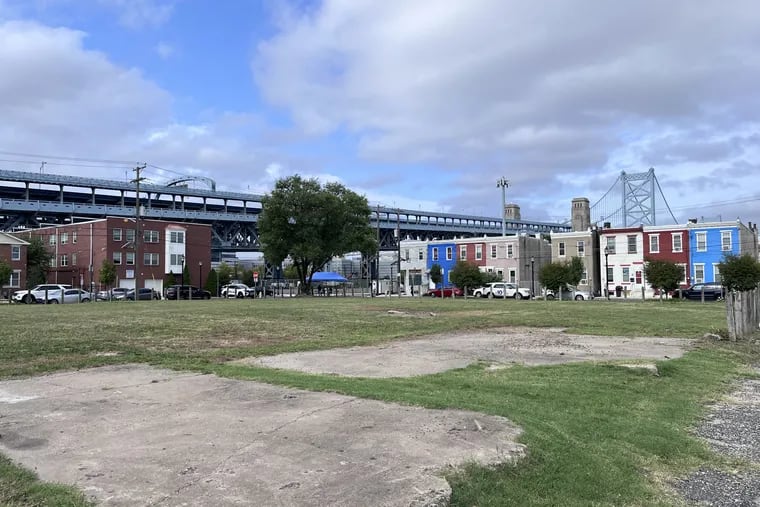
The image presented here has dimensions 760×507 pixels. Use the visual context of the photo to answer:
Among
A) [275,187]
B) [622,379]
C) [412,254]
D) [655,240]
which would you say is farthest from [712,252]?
[622,379]

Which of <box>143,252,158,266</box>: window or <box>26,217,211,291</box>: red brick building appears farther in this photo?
<box>143,252,158,266</box>: window

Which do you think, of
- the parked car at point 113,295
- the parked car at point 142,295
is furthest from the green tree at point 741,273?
the parked car at point 113,295

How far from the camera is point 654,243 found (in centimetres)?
6931

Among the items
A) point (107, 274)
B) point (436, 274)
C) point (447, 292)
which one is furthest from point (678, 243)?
point (107, 274)

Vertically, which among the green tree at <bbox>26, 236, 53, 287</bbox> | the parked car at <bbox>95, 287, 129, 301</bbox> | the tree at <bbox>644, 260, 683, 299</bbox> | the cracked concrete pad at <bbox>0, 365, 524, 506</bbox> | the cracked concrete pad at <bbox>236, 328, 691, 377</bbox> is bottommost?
the cracked concrete pad at <bbox>236, 328, 691, 377</bbox>

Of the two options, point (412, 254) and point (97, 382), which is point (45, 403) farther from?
point (412, 254)

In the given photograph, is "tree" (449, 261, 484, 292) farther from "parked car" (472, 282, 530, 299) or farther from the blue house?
the blue house

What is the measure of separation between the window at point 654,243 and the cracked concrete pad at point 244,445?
6895 centimetres

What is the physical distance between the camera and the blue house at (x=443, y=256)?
85.6 m

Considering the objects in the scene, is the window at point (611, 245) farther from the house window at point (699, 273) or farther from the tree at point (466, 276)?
the tree at point (466, 276)

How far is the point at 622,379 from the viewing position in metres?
10.7

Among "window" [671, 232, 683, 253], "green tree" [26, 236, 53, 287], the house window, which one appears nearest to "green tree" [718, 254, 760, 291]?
the house window

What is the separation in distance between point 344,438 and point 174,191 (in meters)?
116

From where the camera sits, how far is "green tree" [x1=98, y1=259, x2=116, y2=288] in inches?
2739
